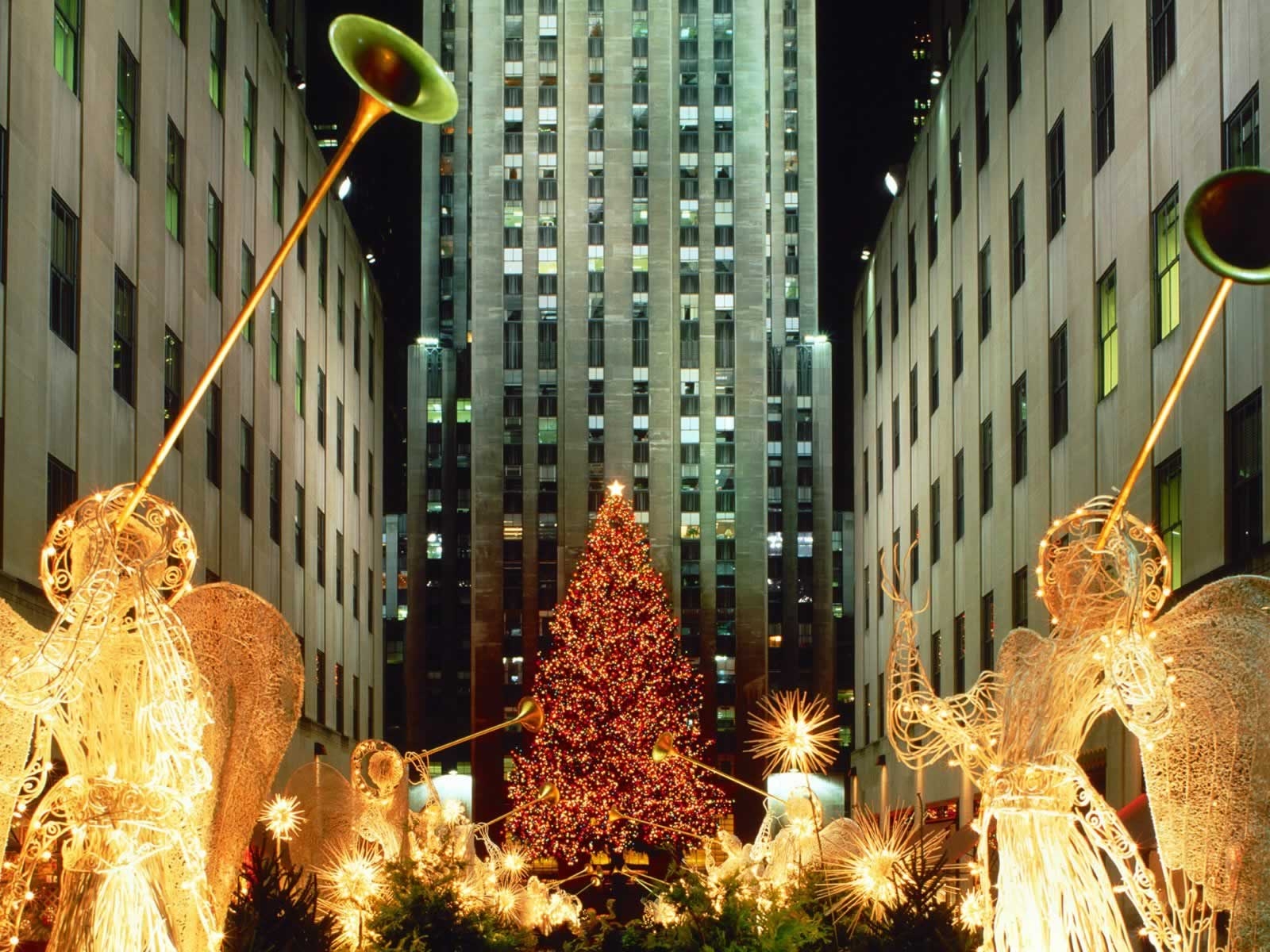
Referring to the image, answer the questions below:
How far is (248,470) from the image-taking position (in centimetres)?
4278

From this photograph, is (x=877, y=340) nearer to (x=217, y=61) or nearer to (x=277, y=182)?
(x=277, y=182)

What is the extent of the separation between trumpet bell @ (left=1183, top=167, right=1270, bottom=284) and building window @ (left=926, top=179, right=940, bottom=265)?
1550 inches

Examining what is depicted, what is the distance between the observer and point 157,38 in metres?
33.3

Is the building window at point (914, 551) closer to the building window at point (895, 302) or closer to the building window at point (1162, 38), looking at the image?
the building window at point (895, 302)

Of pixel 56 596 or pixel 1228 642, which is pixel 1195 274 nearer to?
pixel 1228 642

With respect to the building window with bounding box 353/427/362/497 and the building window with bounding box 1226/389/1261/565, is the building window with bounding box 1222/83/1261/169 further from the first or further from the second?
the building window with bounding box 353/427/362/497

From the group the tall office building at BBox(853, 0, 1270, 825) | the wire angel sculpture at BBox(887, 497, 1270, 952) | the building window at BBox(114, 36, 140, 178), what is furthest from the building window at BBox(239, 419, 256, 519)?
the wire angel sculpture at BBox(887, 497, 1270, 952)

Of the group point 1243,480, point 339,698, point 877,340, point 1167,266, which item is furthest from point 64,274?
point 877,340

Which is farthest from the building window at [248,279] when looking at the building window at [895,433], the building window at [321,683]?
the building window at [895,433]

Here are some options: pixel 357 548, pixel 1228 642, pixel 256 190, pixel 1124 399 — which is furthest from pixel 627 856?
pixel 1228 642

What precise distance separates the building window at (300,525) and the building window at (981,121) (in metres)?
21.9

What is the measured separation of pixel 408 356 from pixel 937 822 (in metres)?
54.9

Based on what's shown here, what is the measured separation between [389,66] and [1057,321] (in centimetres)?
2674

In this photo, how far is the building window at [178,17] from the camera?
1388 inches
